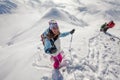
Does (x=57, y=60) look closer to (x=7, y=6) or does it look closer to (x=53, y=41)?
(x=53, y=41)

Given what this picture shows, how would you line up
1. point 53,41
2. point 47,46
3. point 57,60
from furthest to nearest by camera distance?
point 57,60 < point 53,41 < point 47,46

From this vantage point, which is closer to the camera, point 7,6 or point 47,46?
point 47,46

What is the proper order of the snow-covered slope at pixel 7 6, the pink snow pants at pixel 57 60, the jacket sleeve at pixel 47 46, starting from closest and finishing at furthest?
the jacket sleeve at pixel 47 46 → the pink snow pants at pixel 57 60 → the snow-covered slope at pixel 7 6

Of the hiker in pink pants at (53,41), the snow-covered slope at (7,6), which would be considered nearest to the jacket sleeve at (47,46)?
the hiker in pink pants at (53,41)

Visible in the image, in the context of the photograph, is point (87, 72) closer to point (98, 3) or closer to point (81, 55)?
point (81, 55)

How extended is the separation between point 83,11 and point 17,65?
3769 centimetres

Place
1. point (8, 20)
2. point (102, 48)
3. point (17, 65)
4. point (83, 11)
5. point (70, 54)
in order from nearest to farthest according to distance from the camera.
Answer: point (17, 65), point (70, 54), point (102, 48), point (8, 20), point (83, 11)

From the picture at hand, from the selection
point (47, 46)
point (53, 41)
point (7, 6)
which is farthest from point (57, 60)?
point (7, 6)

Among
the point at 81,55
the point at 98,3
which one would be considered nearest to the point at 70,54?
the point at 81,55

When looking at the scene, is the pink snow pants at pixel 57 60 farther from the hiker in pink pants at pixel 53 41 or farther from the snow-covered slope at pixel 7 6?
the snow-covered slope at pixel 7 6

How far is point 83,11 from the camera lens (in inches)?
1731

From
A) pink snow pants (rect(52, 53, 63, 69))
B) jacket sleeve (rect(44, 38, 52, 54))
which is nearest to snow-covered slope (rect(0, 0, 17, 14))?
pink snow pants (rect(52, 53, 63, 69))

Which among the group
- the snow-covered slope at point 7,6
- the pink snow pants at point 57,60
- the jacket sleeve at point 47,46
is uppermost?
the jacket sleeve at point 47,46

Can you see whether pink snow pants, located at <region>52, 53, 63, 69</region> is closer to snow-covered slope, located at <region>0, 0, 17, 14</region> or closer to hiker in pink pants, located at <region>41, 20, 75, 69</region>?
hiker in pink pants, located at <region>41, 20, 75, 69</region>
